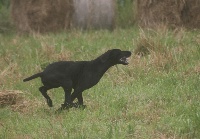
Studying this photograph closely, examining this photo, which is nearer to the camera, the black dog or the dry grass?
the black dog

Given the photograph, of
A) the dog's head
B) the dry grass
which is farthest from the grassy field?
the dog's head

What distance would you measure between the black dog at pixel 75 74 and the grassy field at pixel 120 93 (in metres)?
0.26

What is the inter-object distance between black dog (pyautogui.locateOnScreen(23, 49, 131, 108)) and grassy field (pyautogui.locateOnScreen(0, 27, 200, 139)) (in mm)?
264

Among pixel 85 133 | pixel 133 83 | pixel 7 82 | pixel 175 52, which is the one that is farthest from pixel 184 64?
pixel 85 133

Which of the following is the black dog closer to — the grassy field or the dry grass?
the grassy field

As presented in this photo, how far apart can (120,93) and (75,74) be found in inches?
36.7

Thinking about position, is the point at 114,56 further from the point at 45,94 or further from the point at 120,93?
the point at 45,94

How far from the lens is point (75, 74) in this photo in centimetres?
701

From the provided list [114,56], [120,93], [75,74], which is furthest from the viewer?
[120,93]

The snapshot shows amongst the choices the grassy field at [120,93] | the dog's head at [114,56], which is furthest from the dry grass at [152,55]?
the dog's head at [114,56]

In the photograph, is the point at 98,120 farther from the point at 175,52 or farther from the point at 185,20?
the point at 185,20

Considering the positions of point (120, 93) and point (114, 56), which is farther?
point (120, 93)

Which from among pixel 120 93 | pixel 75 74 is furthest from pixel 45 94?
pixel 120 93

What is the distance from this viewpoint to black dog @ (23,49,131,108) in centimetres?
684
